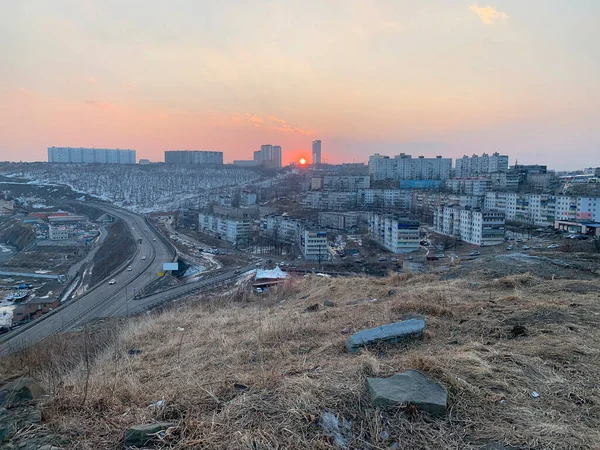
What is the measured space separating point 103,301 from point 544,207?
27.4 metres

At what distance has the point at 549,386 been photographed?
75.2 inches

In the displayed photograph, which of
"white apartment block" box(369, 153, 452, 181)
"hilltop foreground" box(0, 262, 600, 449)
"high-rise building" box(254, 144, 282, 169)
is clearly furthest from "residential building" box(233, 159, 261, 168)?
"hilltop foreground" box(0, 262, 600, 449)

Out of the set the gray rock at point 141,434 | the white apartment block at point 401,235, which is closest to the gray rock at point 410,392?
the gray rock at point 141,434

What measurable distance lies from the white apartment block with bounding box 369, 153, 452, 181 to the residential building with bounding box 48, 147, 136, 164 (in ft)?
200

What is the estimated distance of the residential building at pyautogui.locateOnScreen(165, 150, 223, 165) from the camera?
279 feet

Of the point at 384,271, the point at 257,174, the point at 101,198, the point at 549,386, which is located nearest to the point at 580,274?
the point at 549,386

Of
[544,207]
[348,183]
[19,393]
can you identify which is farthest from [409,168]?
[19,393]

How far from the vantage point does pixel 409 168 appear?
2227 inches

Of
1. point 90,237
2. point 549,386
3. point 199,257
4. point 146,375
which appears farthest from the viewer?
point 90,237

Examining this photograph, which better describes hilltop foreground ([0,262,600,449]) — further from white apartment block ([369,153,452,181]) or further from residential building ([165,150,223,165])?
residential building ([165,150,223,165])

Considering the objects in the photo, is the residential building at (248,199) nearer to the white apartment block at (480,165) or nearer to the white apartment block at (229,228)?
the white apartment block at (229,228)

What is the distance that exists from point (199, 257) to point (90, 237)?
15.1 metres

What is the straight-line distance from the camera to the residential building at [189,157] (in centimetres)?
8519

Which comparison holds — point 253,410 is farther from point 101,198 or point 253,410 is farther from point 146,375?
point 101,198
